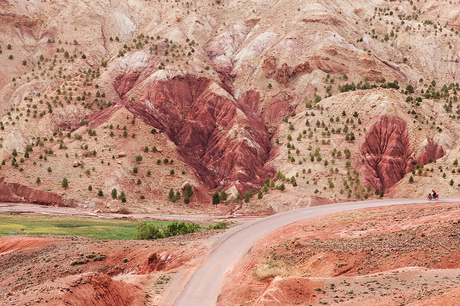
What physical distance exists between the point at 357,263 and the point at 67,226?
3735cm

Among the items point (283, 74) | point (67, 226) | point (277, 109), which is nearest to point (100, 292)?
point (67, 226)

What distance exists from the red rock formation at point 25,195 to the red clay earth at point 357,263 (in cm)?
A: 4103

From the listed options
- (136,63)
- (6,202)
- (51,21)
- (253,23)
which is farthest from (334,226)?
(51,21)

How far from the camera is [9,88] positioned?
90.8 meters

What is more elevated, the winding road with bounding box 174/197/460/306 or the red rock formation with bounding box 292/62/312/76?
the red rock formation with bounding box 292/62/312/76

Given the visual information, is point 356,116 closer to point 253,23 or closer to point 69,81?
point 253,23

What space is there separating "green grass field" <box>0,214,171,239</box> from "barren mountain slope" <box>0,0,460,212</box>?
33.2ft

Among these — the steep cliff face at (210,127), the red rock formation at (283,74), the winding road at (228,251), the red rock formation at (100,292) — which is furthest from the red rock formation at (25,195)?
the red rock formation at (283,74)

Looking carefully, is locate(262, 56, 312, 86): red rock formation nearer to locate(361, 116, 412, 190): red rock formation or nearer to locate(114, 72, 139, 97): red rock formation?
locate(361, 116, 412, 190): red rock formation

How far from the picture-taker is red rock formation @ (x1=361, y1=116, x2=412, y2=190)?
66188 millimetres

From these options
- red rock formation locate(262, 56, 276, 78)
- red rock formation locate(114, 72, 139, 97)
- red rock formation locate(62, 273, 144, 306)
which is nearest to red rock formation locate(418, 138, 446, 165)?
red rock formation locate(262, 56, 276, 78)

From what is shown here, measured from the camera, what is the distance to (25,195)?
63094 mm

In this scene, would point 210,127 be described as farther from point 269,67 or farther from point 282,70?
point 282,70

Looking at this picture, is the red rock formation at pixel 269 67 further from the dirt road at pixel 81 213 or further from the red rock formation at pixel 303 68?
the dirt road at pixel 81 213
